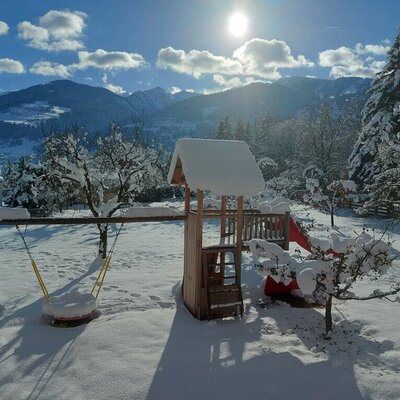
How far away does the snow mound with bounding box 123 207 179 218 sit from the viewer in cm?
814

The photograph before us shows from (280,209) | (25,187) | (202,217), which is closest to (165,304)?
(202,217)

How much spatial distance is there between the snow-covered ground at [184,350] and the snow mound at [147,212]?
2.30 meters

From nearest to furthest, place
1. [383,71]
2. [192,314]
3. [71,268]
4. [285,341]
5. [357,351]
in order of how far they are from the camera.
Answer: [357,351], [285,341], [192,314], [71,268], [383,71]

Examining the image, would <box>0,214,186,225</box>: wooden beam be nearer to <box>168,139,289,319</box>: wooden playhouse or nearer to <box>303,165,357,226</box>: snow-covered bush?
<box>168,139,289,319</box>: wooden playhouse

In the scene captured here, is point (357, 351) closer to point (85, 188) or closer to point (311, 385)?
point (311, 385)

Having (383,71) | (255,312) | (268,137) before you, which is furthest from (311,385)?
(268,137)

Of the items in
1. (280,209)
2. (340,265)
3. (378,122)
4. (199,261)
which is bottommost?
(199,261)

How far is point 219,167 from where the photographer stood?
790 cm

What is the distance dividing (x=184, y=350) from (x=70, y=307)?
2680 mm

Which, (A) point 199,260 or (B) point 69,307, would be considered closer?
(B) point 69,307

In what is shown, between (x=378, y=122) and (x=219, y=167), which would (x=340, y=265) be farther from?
(x=378, y=122)

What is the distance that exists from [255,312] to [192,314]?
160 cm

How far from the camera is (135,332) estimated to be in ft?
23.3

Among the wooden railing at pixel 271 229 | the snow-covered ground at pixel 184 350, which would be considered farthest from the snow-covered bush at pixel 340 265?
the wooden railing at pixel 271 229
